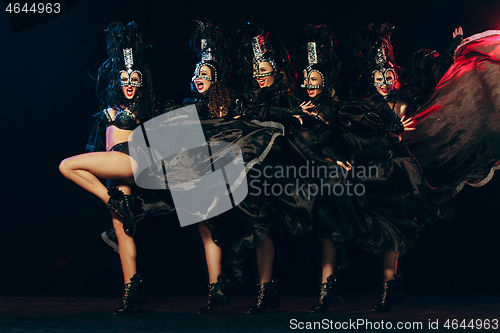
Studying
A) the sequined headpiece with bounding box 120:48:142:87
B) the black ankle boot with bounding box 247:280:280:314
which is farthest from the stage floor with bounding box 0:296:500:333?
the sequined headpiece with bounding box 120:48:142:87

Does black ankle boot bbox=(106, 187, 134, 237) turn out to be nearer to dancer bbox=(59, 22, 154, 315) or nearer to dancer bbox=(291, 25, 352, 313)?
dancer bbox=(59, 22, 154, 315)

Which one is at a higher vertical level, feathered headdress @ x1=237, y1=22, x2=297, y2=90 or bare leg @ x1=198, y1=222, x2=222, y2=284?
feathered headdress @ x1=237, y1=22, x2=297, y2=90

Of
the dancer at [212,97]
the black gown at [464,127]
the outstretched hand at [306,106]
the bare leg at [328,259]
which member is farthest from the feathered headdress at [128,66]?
the black gown at [464,127]

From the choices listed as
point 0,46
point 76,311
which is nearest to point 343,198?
point 76,311

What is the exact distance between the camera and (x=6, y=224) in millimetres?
4859

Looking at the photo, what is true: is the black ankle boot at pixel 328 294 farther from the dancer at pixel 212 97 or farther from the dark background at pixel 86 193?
the dark background at pixel 86 193

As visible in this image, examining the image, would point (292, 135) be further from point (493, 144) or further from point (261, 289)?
point (493, 144)

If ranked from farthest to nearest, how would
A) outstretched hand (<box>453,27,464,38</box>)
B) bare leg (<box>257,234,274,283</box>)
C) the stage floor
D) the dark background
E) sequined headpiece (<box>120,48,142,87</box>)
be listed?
the dark background
outstretched hand (<box>453,27,464,38</box>)
sequined headpiece (<box>120,48,142,87</box>)
bare leg (<box>257,234,274,283</box>)
the stage floor

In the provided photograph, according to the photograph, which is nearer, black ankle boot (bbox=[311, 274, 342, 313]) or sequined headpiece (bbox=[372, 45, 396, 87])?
black ankle boot (bbox=[311, 274, 342, 313])

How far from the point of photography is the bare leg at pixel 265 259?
4.02 m

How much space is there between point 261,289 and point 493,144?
214 cm

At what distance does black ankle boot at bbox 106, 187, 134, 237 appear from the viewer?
382cm

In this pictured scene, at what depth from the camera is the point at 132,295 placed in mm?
3887

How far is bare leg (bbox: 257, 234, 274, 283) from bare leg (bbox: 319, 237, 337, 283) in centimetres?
40
